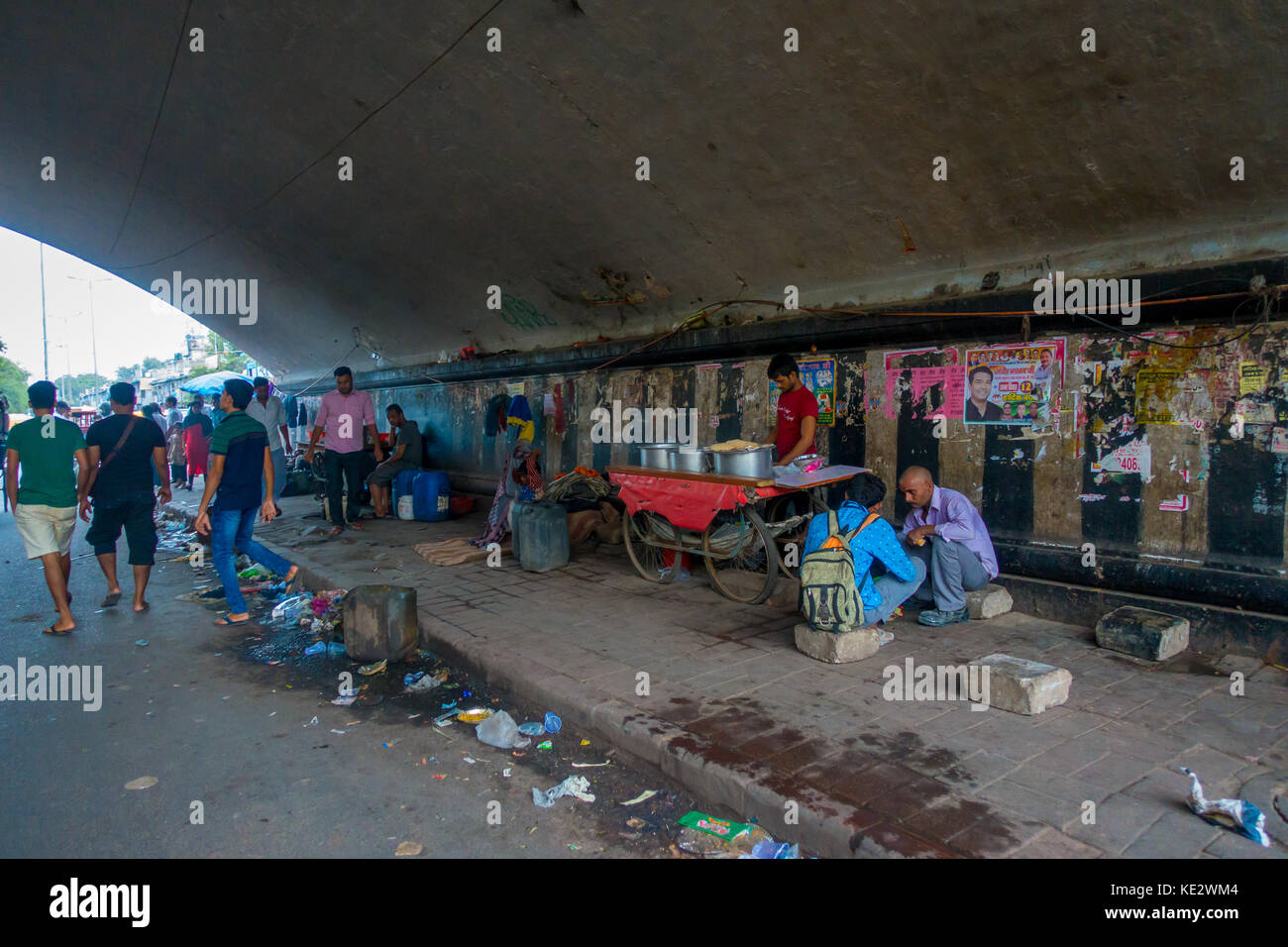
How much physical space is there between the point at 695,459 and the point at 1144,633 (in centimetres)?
351

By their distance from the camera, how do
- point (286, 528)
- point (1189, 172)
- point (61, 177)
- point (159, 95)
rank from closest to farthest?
point (1189, 172) → point (159, 95) → point (286, 528) → point (61, 177)

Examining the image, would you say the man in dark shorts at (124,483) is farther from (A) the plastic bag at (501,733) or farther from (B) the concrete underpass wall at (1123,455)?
(B) the concrete underpass wall at (1123,455)

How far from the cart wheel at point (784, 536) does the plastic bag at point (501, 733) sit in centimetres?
302

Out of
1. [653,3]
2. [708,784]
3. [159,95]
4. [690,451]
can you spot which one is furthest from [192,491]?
[708,784]

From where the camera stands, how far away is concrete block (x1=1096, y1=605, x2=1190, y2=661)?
15.3 ft

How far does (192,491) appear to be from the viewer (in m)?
15.8

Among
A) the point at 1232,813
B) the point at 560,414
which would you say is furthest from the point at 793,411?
the point at 560,414

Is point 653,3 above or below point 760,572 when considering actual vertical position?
above

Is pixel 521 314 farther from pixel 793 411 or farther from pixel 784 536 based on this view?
pixel 784 536

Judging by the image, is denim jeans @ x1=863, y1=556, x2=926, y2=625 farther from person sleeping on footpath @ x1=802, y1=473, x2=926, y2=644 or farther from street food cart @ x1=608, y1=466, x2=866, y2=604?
street food cart @ x1=608, y1=466, x2=866, y2=604

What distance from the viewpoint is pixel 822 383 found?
22.9 feet

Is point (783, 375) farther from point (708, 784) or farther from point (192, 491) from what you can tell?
point (192, 491)

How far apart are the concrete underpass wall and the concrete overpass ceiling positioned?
643 millimetres

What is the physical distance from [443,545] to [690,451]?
3708 mm
